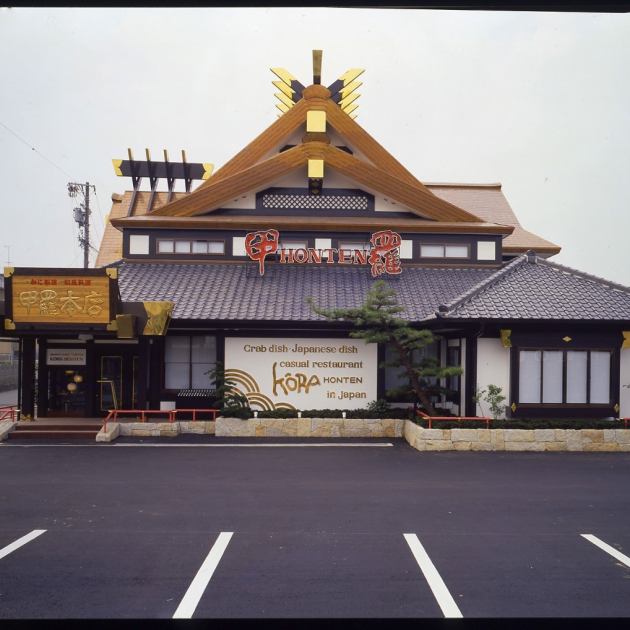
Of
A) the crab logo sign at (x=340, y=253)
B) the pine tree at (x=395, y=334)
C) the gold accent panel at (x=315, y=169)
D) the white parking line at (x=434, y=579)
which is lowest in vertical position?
the white parking line at (x=434, y=579)

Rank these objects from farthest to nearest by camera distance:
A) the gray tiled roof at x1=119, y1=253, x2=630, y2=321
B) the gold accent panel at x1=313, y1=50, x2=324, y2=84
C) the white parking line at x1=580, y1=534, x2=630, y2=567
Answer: the gold accent panel at x1=313, y1=50, x2=324, y2=84, the gray tiled roof at x1=119, y1=253, x2=630, y2=321, the white parking line at x1=580, y1=534, x2=630, y2=567

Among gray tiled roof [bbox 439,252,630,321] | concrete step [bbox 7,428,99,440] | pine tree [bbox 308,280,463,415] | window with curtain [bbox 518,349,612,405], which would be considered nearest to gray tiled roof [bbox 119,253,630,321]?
gray tiled roof [bbox 439,252,630,321]

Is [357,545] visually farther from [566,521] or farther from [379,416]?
[379,416]

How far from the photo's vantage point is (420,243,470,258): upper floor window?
19219mm

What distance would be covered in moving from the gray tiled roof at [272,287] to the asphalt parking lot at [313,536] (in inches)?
202

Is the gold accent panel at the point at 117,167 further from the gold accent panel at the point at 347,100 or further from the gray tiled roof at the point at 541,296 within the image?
the gray tiled roof at the point at 541,296

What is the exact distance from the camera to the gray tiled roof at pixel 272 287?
16.3 meters

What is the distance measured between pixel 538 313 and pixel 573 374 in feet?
7.08

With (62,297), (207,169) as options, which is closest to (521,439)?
(62,297)

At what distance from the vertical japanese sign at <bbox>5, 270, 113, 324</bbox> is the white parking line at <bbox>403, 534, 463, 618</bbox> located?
1113cm

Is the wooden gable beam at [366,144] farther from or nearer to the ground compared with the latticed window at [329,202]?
farther from the ground

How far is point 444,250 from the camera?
1927cm

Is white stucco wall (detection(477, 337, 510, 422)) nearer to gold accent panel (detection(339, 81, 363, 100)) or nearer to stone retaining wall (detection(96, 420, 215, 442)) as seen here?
stone retaining wall (detection(96, 420, 215, 442))

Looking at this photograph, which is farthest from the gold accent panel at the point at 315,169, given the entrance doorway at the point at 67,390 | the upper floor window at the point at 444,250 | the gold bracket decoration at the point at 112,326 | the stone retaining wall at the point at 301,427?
the entrance doorway at the point at 67,390
